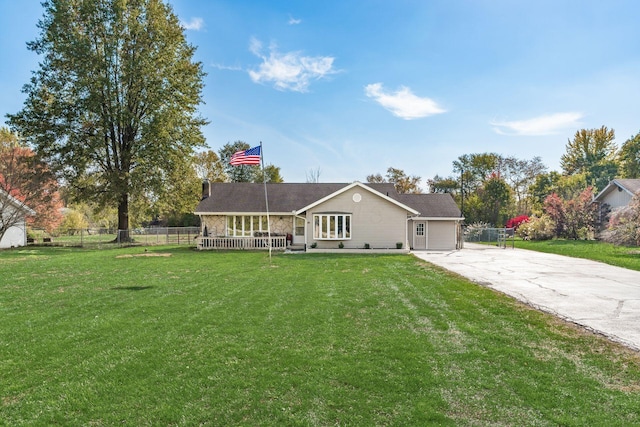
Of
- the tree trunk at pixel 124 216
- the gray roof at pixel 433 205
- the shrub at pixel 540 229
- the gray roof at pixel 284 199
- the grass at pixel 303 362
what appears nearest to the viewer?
the grass at pixel 303 362

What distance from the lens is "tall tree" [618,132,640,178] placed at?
47375mm

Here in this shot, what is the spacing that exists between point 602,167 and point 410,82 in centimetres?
4910

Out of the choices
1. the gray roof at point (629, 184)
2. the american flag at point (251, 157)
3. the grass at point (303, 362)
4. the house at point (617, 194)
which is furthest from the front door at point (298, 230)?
the gray roof at point (629, 184)

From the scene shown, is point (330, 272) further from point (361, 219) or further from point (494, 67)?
point (494, 67)

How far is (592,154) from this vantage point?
53.9 meters

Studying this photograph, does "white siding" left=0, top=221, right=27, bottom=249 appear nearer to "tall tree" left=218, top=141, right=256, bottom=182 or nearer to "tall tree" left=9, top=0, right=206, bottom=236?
"tall tree" left=9, top=0, right=206, bottom=236

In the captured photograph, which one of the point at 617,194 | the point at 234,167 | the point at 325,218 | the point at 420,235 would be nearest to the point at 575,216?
the point at 617,194

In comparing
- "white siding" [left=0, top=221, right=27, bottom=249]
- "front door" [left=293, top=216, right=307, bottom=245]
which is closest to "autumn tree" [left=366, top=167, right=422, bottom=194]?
"front door" [left=293, top=216, right=307, bottom=245]

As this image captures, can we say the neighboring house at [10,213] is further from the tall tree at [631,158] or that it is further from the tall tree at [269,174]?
the tall tree at [631,158]

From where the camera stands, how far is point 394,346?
201 inches

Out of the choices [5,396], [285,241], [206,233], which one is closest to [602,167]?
[285,241]

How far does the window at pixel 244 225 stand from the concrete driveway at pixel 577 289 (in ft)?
44.2

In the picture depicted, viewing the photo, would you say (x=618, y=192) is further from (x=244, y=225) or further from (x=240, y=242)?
(x=240, y=242)

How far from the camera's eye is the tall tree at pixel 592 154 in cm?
5084
